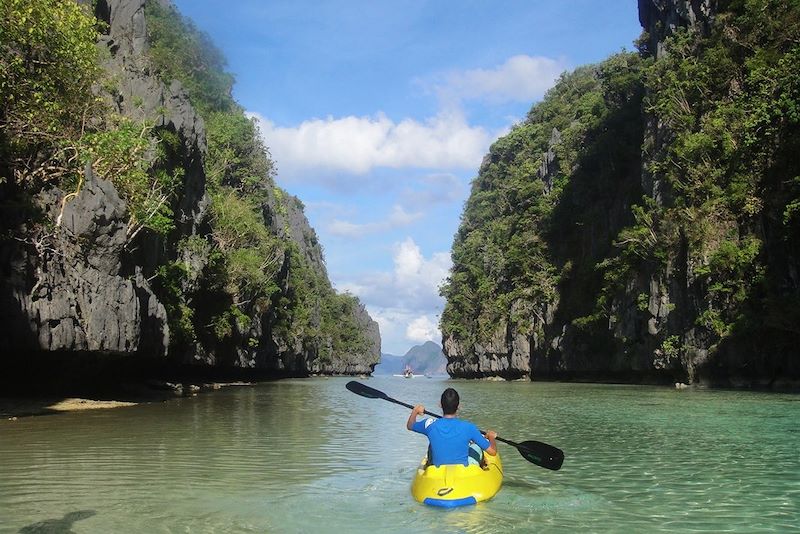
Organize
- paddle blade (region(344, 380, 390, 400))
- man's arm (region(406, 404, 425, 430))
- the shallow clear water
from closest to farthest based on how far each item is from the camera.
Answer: the shallow clear water
man's arm (region(406, 404, 425, 430))
paddle blade (region(344, 380, 390, 400))

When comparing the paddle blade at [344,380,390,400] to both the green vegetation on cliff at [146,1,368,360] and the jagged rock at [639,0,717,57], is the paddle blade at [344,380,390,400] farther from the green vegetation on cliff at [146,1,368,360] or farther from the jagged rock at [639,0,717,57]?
the jagged rock at [639,0,717,57]

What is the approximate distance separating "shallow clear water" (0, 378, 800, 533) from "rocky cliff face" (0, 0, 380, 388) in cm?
309

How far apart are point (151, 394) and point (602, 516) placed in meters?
23.3

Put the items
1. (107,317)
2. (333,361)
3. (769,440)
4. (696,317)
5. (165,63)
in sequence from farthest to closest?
(333,361) < (165,63) < (696,317) < (107,317) < (769,440)

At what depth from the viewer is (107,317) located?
64.2 ft

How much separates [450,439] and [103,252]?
51.1ft

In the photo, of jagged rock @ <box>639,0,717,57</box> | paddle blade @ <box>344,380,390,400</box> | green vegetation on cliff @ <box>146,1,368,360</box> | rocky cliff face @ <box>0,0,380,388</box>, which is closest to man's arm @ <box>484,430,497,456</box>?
paddle blade @ <box>344,380,390,400</box>

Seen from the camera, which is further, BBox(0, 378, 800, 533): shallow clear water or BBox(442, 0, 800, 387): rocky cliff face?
BBox(442, 0, 800, 387): rocky cliff face

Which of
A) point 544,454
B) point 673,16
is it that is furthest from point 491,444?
point 673,16

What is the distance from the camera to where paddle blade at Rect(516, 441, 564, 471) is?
8.71 m

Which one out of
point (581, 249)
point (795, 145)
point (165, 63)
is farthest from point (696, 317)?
point (165, 63)

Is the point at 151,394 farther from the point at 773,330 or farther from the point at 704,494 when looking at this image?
the point at 773,330

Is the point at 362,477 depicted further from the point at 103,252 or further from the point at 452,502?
the point at 103,252

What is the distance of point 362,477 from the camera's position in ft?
30.5
